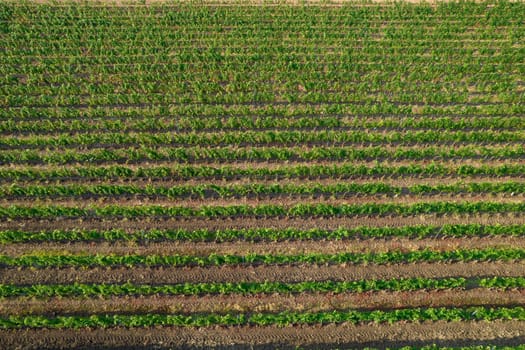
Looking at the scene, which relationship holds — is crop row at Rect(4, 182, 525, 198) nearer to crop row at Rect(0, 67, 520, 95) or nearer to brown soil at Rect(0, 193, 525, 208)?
brown soil at Rect(0, 193, 525, 208)

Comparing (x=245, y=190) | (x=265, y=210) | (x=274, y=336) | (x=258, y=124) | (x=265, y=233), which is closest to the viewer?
(x=274, y=336)

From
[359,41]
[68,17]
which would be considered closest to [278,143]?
[359,41]

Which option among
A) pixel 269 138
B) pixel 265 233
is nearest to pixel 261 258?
pixel 265 233

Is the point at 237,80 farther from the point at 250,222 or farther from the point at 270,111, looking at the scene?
Result: the point at 250,222

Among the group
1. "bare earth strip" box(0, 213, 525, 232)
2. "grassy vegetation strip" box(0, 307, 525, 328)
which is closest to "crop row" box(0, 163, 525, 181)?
"bare earth strip" box(0, 213, 525, 232)

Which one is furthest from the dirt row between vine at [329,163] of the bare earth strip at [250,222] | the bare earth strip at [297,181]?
the bare earth strip at [250,222]

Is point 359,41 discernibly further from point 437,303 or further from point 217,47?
point 437,303
